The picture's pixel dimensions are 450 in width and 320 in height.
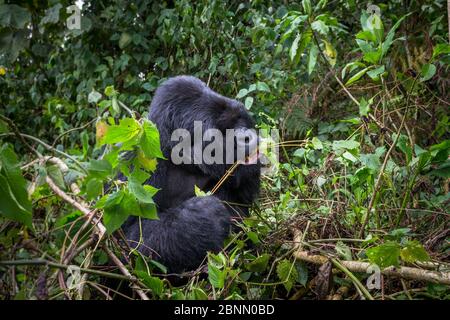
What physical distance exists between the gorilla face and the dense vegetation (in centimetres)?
20

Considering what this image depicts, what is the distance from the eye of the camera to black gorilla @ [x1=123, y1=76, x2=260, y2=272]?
253 cm

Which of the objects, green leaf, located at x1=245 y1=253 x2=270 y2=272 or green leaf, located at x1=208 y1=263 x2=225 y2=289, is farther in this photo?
green leaf, located at x1=245 y1=253 x2=270 y2=272

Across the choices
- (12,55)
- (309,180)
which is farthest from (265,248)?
(12,55)

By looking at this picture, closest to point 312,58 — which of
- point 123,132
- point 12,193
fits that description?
point 123,132

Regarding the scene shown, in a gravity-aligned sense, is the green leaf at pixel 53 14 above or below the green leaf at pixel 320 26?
above

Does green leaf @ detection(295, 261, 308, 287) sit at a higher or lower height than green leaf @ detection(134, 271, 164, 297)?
lower

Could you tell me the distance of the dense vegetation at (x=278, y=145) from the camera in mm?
1689

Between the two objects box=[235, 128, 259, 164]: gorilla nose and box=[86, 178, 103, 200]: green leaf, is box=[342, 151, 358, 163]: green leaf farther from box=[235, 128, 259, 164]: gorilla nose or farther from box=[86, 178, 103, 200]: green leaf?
box=[86, 178, 103, 200]: green leaf

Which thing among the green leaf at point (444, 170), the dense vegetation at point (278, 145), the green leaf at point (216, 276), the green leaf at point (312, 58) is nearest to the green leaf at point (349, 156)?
the dense vegetation at point (278, 145)

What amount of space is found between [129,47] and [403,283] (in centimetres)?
343

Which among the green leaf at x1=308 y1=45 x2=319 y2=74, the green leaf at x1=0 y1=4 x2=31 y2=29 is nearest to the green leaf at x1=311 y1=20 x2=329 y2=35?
the green leaf at x1=308 y1=45 x2=319 y2=74

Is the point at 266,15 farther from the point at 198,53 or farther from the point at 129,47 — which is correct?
the point at 129,47

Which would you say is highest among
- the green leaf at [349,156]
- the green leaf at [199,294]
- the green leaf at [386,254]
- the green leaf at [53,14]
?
the green leaf at [53,14]

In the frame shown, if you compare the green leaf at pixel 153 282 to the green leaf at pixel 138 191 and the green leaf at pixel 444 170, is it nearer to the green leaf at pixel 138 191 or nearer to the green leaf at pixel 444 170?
the green leaf at pixel 138 191
